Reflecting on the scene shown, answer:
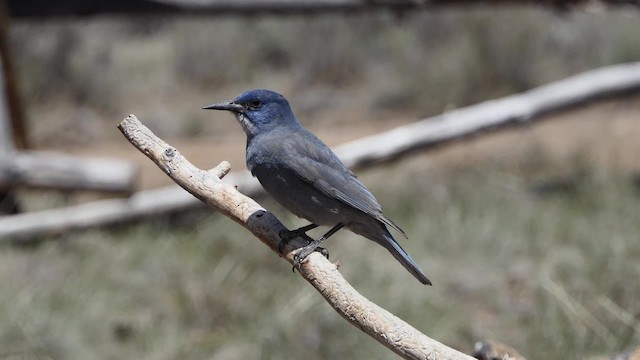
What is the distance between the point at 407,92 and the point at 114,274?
30.1 feet

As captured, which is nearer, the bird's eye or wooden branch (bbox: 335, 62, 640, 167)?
the bird's eye

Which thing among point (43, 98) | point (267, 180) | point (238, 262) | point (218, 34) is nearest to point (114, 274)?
point (238, 262)

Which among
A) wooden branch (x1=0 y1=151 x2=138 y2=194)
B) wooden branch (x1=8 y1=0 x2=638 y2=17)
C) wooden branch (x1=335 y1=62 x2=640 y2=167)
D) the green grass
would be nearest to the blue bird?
the green grass

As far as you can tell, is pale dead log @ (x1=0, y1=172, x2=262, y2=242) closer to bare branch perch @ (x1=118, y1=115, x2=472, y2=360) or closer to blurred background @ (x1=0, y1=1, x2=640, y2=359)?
blurred background @ (x1=0, y1=1, x2=640, y2=359)

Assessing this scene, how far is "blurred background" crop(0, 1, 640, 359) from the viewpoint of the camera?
19.7ft

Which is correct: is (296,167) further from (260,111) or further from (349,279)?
(349,279)

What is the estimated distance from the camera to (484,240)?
768cm

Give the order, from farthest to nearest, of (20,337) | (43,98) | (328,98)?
(328,98) < (43,98) < (20,337)

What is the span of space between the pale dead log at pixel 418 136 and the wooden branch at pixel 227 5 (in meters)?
0.78

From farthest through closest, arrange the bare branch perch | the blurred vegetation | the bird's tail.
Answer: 1. the blurred vegetation
2. the bird's tail
3. the bare branch perch

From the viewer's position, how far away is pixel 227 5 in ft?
28.6

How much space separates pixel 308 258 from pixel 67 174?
5369 millimetres

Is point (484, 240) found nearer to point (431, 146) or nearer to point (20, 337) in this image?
point (431, 146)

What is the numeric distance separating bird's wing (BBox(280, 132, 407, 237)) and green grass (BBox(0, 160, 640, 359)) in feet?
9.30
